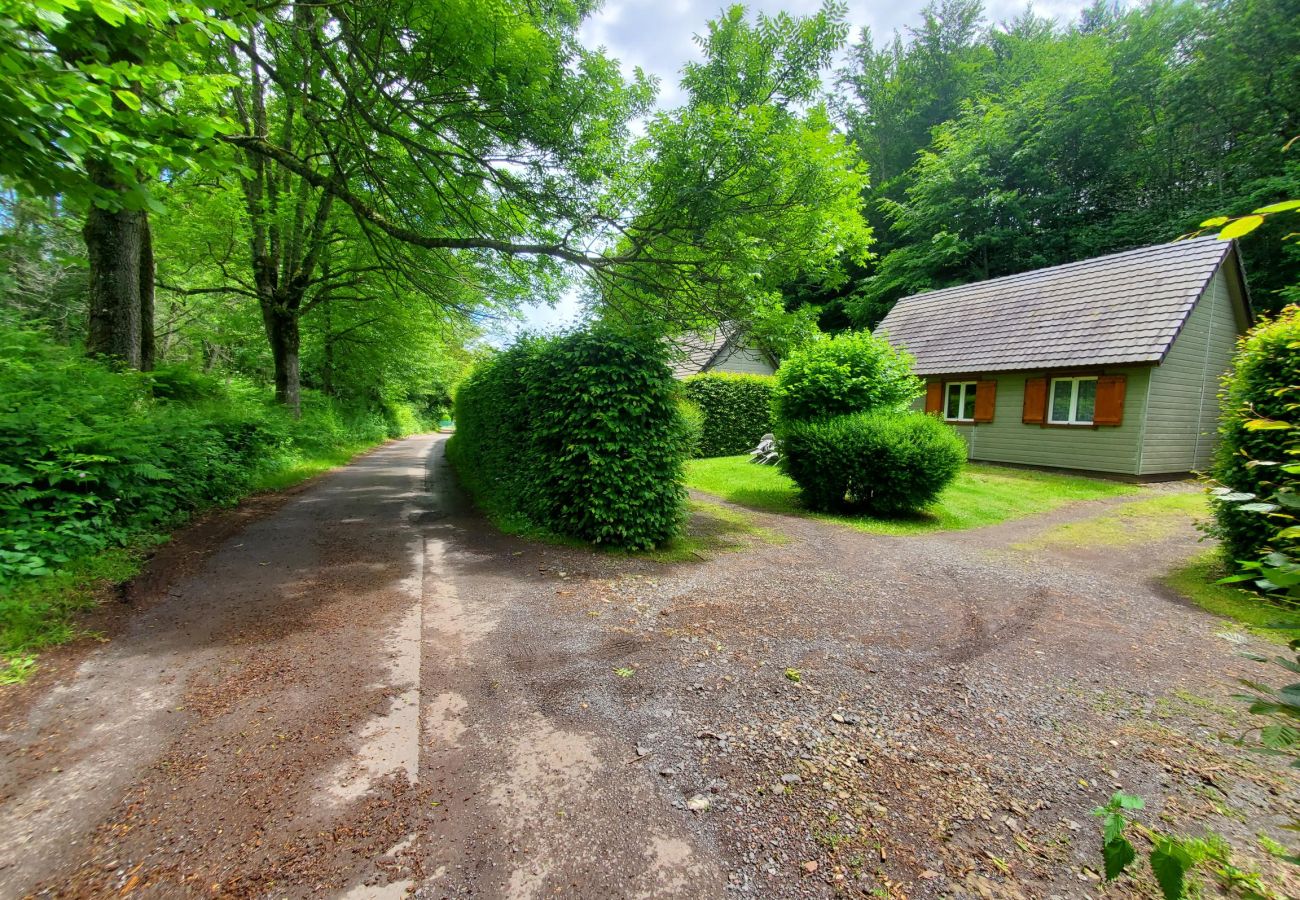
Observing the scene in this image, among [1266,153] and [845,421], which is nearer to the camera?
[845,421]

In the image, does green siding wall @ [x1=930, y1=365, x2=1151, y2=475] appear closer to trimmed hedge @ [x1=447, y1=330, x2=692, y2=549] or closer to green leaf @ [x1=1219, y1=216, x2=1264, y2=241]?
trimmed hedge @ [x1=447, y1=330, x2=692, y2=549]

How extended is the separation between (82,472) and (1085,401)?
19.0 meters

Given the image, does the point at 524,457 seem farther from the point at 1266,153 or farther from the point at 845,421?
the point at 1266,153

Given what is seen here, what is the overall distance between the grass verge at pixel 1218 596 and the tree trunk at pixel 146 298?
46.0 feet

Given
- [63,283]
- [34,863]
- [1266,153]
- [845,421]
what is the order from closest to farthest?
[34,863]
[845,421]
[63,283]
[1266,153]

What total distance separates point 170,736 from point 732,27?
822 cm

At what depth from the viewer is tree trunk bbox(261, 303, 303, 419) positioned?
46.9 feet

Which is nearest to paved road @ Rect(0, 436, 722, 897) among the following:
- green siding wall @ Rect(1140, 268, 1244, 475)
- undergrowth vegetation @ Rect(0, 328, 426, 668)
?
undergrowth vegetation @ Rect(0, 328, 426, 668)

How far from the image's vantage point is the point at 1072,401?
1402 centimetres

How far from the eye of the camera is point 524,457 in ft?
25.6

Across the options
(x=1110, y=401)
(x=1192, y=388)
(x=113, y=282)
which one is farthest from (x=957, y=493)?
(x=113, y=282)

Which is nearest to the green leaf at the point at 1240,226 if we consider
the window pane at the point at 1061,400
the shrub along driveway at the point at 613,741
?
the shrub along driveway at the point at 613,741

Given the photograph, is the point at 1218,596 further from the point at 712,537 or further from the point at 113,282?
the point at 113,282

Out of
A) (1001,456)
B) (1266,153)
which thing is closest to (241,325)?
(1001,456)
